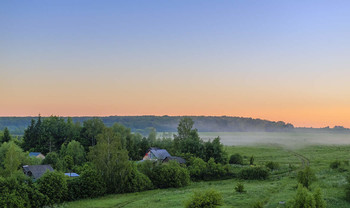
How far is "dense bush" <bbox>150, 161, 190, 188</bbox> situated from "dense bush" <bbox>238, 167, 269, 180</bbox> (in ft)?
48.0

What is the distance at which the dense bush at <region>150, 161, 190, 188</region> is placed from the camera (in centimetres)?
6350

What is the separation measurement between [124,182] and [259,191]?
82.8 feet

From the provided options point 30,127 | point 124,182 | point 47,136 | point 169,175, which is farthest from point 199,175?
point 30,127

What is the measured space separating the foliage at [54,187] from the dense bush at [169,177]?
1931cm

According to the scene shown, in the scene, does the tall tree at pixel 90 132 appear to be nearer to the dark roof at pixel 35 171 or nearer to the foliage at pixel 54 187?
the dark roof at pixel 35 171

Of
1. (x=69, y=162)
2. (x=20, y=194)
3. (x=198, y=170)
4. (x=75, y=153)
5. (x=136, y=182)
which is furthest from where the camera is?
(x=75, y=153)

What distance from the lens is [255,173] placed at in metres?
69.3

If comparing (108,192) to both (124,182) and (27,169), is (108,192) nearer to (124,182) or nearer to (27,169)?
(124,182)

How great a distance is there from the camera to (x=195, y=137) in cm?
10769

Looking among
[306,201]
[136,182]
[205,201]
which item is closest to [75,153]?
[136,182]

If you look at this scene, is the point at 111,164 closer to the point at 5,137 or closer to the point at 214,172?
the point at 214,172

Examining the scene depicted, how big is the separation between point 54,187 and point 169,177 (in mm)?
23347

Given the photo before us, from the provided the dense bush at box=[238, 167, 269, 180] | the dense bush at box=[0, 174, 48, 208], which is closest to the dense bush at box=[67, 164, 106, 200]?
the dense bush at box=[0, 174, 48, 208]

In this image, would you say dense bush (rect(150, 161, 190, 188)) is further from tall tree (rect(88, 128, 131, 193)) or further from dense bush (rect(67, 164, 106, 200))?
dense bush (rect(67, 164, 106, 200))
